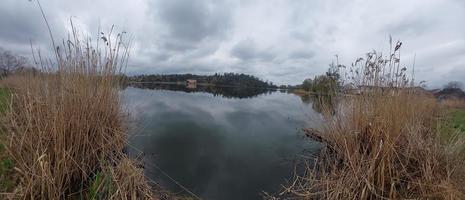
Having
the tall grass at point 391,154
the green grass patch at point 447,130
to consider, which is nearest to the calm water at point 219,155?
the tall grass at point 391,154

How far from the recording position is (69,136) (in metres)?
3.05

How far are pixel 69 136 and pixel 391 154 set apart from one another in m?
4.08

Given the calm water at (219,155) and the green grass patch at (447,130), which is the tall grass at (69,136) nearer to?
the calm water at (219,155)

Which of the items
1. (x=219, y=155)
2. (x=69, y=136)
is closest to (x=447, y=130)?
(x=219, y=155)

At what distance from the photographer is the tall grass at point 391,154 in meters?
3.29

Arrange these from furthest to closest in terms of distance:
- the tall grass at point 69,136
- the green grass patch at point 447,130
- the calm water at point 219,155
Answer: the calm water at point 219,155, the green grass patch at point 447,130, the tall grass at point 69,136

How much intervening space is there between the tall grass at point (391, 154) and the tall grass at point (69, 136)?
9.31 feet

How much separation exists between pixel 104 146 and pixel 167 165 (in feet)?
9.46

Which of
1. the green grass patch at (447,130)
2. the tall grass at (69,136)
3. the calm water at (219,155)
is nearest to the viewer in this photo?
the tall grass at (69,136)

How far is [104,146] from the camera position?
361 cm

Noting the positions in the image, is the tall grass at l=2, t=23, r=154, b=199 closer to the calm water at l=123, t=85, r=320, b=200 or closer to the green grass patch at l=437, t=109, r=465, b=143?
the calm water at l=123, t=85, r=320, b=200

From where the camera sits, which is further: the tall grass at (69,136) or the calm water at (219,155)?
the calm water at (219,155)

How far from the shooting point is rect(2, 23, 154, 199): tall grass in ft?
9.12

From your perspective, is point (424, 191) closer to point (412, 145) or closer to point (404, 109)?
point (412, 145)
